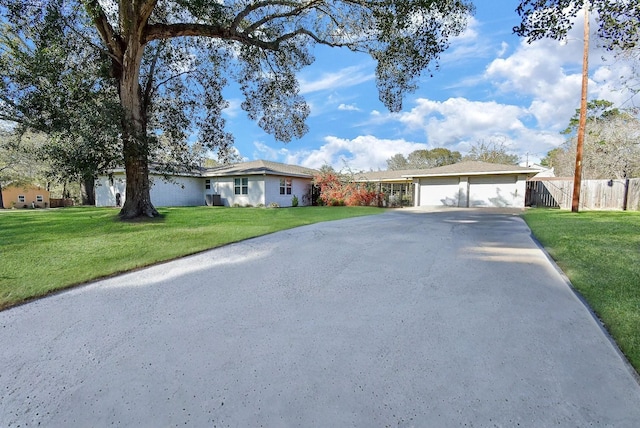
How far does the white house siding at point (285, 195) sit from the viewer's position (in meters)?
21.1

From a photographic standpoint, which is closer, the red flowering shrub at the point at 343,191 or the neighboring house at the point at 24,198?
the red flowering shrub at the point at 343,191

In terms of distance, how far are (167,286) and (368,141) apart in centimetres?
3137

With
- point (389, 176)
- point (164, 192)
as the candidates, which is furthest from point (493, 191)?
point (164, 192)

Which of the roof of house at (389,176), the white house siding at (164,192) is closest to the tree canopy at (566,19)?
the roof of house at (389,176)

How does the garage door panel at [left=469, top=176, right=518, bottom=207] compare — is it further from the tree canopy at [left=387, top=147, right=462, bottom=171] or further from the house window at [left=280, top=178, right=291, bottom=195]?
the tree canopy at [left=387, top=147, right=462, bottom=171]

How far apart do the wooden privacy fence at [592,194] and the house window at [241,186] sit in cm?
1954

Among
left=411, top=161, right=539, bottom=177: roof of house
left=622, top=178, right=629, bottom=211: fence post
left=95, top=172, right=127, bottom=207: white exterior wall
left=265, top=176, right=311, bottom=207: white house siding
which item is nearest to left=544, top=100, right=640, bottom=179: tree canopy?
left=622, top=178, right=629, bottom=211: fence post

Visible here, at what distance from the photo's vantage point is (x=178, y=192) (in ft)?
72.3

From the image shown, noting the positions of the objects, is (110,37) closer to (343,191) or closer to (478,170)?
(343,191)

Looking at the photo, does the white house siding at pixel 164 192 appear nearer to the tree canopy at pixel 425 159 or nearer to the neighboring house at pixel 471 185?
the neighboring house at pixel 471 185

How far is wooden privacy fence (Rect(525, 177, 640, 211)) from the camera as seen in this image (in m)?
16.9

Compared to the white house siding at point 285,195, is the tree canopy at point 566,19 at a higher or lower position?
higher

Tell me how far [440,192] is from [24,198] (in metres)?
40.7

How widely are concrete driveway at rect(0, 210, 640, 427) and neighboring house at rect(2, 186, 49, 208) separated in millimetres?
37900
